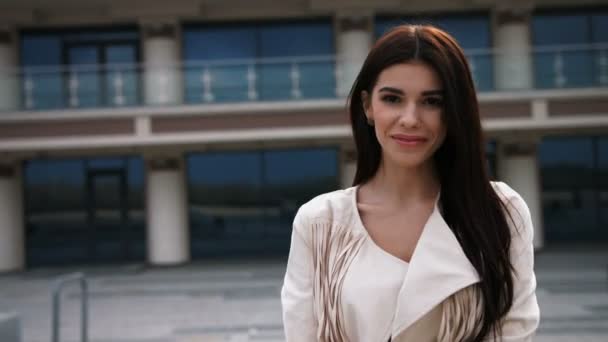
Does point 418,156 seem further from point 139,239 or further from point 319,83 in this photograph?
point 139,239

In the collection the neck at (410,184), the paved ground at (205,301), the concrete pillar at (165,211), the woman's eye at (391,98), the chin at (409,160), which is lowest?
the paved ground at (205,301)

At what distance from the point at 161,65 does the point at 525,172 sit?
9.88m

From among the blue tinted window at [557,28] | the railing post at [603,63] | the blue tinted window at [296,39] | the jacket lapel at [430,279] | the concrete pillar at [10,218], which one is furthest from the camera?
the blue tinted window at [296,39]

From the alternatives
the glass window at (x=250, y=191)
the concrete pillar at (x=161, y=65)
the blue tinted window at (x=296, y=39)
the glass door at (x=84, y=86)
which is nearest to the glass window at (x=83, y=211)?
the glass window at (x=250, y=191)

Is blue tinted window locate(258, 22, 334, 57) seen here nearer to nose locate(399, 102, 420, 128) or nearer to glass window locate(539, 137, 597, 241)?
glass window locate(539, 137, 597, 241)

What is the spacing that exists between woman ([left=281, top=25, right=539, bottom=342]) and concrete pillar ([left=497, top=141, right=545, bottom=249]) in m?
14.7

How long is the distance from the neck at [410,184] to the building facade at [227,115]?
12.0 metres

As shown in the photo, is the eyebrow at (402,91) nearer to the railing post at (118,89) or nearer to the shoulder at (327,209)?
the shoulder at (327,209)

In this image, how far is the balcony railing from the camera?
14.0 metres

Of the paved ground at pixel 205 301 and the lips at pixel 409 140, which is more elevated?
the lips at pixel 409 140

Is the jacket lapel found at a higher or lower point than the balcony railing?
lower

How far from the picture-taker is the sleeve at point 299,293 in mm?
1568

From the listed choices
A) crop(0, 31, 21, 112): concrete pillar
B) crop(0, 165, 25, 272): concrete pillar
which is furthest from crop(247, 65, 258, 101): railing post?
crop(0, 165, 25, 272): concrete pillar

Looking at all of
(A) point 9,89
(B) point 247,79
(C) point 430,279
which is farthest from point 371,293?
(A) point 9,89
